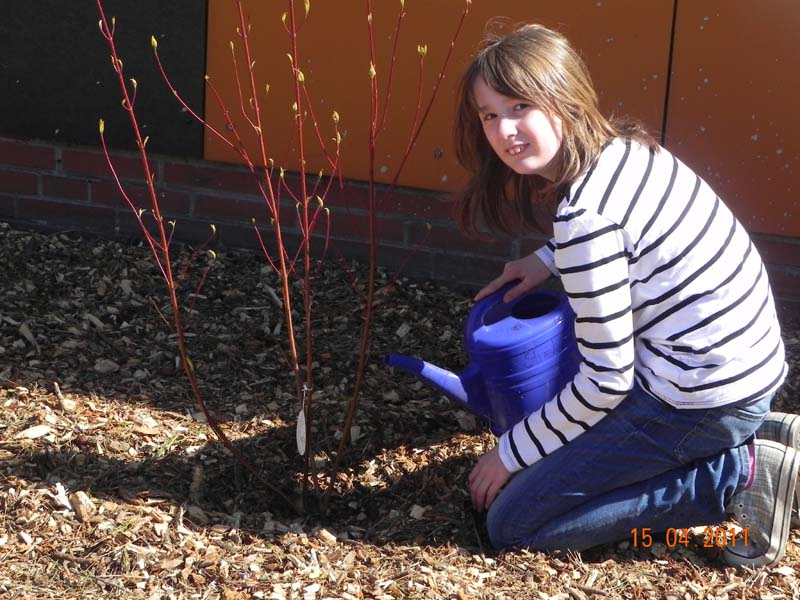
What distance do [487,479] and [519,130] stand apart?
838 mm

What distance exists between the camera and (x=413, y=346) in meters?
3.59

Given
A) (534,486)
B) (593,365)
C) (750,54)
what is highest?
(750,54)

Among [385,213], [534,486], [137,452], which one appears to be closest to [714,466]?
[534,486]

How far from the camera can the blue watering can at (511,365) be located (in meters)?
2.57

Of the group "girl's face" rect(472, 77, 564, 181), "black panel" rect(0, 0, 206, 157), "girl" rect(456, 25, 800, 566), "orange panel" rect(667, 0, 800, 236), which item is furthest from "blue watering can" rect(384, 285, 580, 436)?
"black panel" rect(0, 0, 206, 157)

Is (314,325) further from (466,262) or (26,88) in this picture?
(26,88)

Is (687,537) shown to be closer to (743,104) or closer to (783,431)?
(783,431)

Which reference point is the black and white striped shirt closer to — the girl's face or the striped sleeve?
the striped sleeve

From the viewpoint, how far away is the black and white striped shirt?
7.59ft

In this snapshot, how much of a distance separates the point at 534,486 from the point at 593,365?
360mm

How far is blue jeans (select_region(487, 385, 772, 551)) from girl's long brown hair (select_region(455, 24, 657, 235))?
1.83 ft

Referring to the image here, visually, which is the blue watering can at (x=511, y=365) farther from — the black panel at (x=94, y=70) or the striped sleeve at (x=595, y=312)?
the black panel at (x=94, y=70)

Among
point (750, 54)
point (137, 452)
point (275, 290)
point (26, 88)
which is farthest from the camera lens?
point (26, 88)

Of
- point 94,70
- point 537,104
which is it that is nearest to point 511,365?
point 537,104
